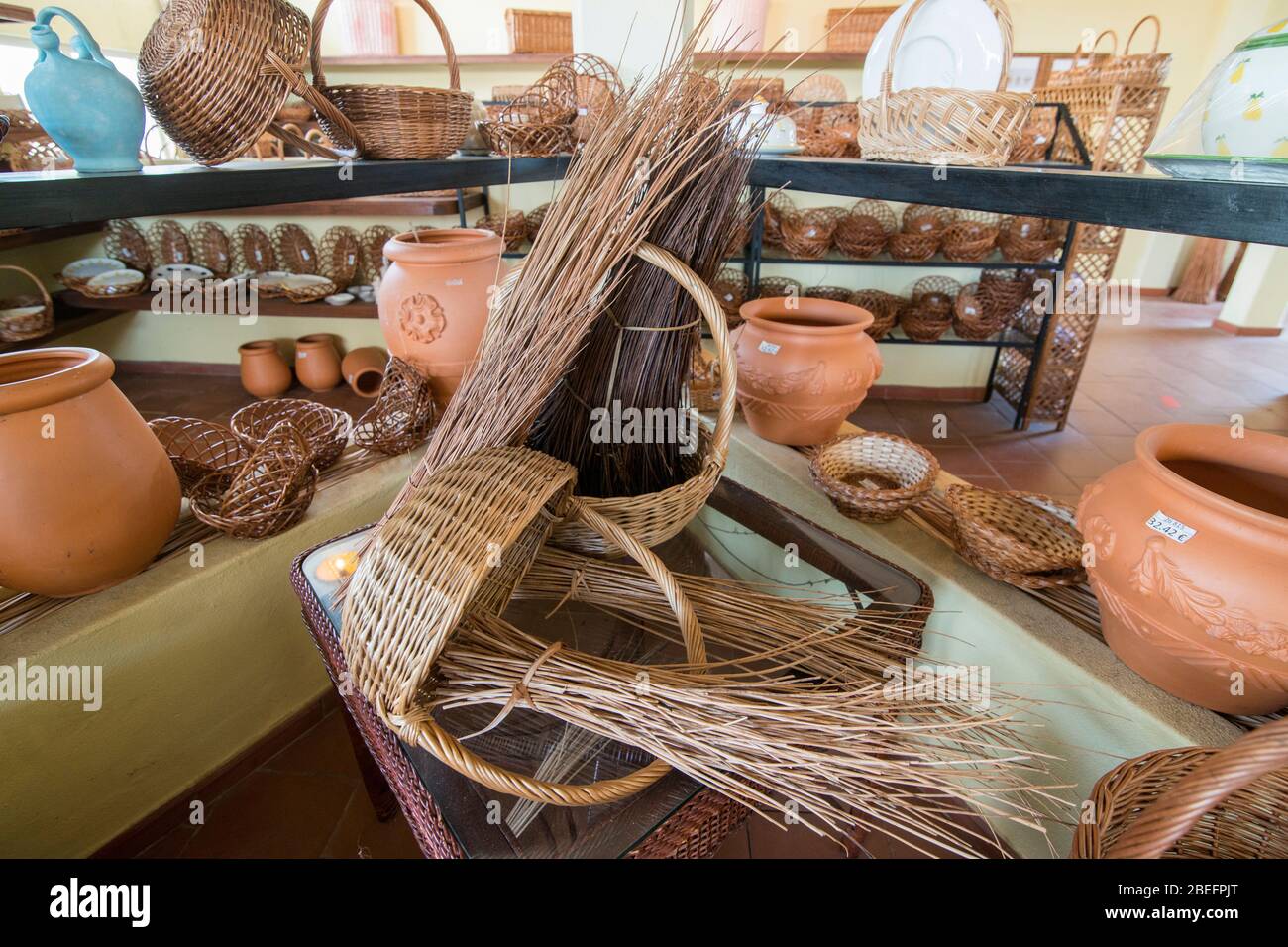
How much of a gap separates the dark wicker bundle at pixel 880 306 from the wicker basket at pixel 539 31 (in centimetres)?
197

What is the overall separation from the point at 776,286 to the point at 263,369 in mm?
2563

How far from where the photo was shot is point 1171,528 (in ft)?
2.20

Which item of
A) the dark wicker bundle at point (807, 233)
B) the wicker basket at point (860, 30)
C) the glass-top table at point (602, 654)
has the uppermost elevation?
the wicker basket at point (860, 30)

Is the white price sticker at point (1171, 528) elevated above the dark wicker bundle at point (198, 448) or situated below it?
above

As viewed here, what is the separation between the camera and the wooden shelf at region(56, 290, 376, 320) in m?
2.99

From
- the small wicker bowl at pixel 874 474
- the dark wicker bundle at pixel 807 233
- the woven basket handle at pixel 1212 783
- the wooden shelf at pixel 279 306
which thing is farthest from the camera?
the wooden shelf at pixel 279 306

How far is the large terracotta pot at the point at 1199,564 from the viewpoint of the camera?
24.5 inches

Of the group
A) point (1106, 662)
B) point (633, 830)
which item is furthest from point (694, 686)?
point (1106, 662)

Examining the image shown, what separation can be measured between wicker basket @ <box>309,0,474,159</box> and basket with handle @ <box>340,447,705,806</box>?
0.72m

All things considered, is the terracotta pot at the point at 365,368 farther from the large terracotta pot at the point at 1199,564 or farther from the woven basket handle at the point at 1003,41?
the large terracotta pot at the point at 1199,564

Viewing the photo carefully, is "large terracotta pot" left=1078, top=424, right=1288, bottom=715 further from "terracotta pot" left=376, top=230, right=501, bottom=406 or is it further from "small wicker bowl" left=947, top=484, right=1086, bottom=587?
"terracotta pot" left=376, top=230, right=501, bottom=406

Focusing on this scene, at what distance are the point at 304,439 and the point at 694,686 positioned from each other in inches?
38.8

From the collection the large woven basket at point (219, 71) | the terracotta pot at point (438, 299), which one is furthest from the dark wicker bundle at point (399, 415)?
the large woven basket at point (219, 71)

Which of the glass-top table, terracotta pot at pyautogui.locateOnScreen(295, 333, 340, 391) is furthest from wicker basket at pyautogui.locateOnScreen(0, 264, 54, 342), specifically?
the glass-top table
